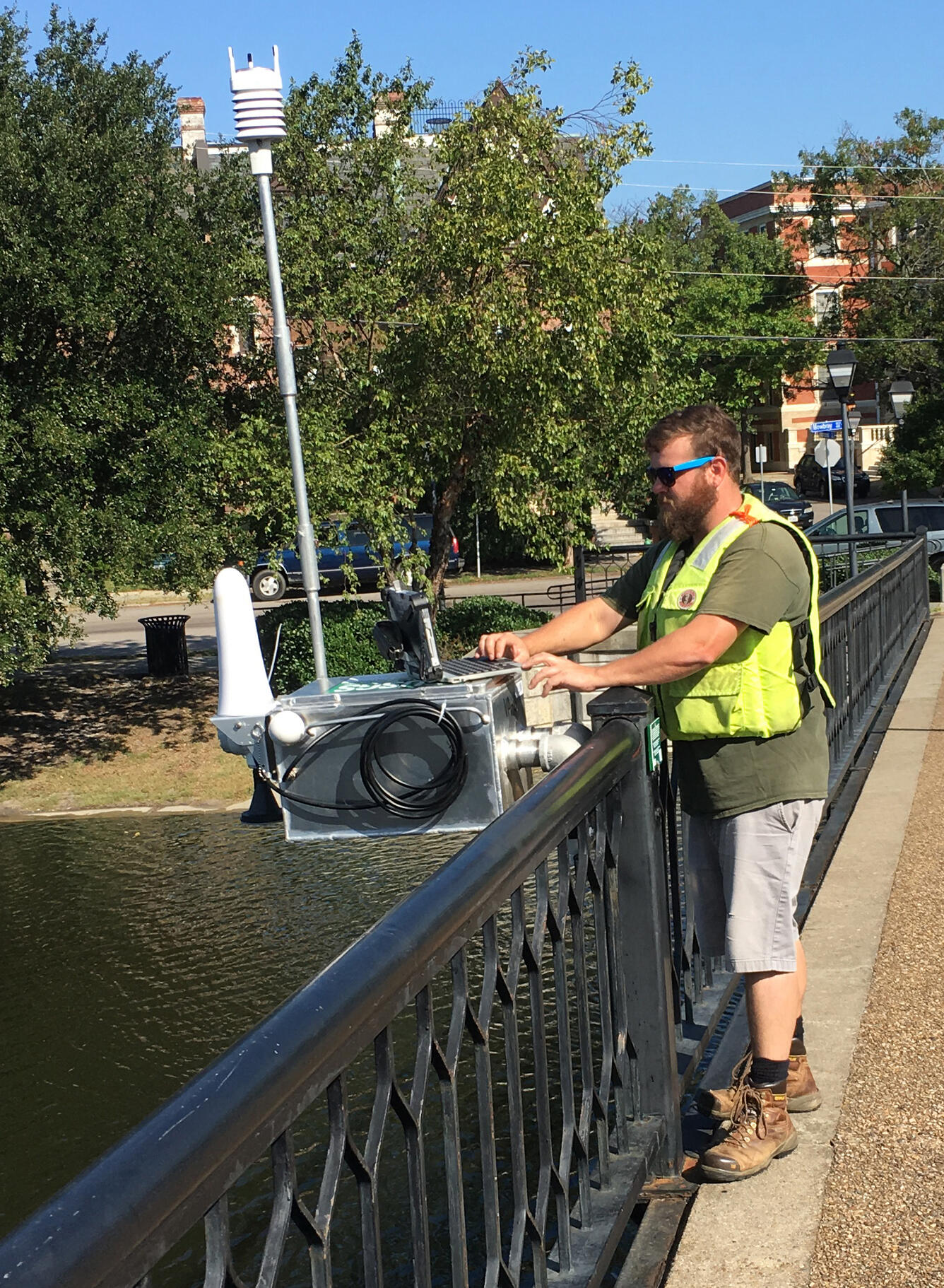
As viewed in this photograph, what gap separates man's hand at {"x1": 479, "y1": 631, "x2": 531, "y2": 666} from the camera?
3.80 m

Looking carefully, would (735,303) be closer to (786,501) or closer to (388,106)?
(786,501)

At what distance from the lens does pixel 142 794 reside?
13.8 m

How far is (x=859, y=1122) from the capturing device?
11.2 ft

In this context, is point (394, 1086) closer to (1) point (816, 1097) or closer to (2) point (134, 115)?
(1) point (816, 1097)

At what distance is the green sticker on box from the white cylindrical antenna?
6.90 m

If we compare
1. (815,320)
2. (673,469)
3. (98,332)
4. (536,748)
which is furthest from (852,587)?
(815,320)

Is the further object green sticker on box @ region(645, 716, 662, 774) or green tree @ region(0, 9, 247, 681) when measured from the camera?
green tree @ region(0, 9, 247, 681)

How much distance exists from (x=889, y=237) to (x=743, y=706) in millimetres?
55109

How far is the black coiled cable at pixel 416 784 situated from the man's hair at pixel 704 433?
3.37 feet

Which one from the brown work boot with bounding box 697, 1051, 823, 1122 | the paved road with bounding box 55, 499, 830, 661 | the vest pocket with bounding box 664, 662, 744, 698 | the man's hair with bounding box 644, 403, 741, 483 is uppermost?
the man's hair with bounding box 644, 403, 741, 483

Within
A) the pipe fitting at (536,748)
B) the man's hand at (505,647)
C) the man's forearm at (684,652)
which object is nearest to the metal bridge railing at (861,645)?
the pipe fitting at (536,748)

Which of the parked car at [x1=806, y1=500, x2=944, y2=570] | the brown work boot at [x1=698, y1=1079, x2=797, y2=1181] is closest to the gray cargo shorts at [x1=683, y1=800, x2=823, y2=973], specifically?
the brown work boot at [x1=698, y1=1079, x2=797, y2=1181]

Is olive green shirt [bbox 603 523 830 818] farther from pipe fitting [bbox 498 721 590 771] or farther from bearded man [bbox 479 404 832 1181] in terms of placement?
pipe fitting [bbox 498 721 590 771]

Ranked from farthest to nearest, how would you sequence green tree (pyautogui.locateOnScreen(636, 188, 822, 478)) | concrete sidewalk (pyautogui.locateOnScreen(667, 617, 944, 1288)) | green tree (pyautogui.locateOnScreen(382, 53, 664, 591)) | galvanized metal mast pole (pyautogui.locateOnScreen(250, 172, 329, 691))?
green tree (pyautogui.locateOnScreen(636, 188, 822, 478))
green tree (pyautogui.locateOnScreen(382, 53, 664, 591))
galvanized metal mast pole (pyautogui.locateOnScreen(250, 172, 329, 691))
concrete sidewalk (pyautogui.locateOnScreen(667, 617, 944, 1288))
